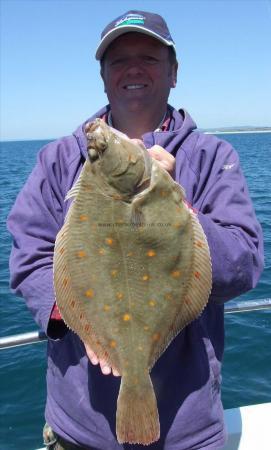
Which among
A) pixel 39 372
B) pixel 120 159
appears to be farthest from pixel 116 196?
pixel 39 372

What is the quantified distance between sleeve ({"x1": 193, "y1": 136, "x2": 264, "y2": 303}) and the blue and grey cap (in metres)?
0.66

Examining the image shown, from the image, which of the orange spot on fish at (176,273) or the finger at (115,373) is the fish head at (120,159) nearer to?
the orange spot on fish at (176,273)

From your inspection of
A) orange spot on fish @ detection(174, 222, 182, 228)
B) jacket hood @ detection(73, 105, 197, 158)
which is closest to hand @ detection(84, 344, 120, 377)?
orange spot on fish @ detection(174, 222, 182, 228)

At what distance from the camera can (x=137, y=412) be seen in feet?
7.11

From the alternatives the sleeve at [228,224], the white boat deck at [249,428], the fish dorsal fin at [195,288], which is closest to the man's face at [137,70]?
the sleeve at [228,224]

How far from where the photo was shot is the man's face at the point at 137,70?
2.66 m

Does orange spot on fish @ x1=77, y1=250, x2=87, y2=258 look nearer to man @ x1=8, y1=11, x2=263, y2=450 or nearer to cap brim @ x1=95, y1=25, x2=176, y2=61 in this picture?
man @ x1=8, y1=11, x2=263, y2=450

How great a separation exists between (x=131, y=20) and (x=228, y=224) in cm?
124

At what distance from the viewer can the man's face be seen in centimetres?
266

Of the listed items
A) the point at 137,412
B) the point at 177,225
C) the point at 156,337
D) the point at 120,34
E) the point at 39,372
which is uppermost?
the point at 120,34

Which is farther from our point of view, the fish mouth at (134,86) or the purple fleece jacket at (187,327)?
the fish mouth at (134,86)

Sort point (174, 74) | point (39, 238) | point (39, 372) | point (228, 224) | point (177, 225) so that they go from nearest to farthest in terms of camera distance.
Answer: point (177, 225) → point (228, 224) → point (39, 238) → point (174, 74) → point (39, 372)

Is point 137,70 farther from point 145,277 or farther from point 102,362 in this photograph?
point 102,362

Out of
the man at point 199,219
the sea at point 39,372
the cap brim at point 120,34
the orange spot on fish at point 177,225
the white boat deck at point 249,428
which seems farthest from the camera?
the sea at point 39,372
